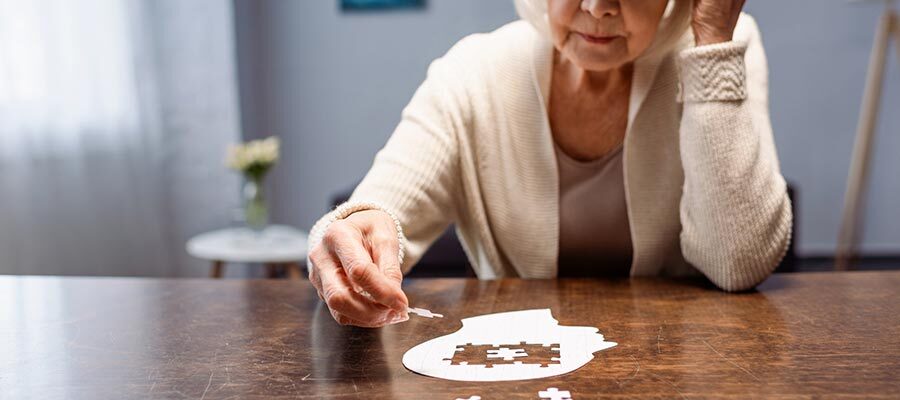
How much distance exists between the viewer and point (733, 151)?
1176mm

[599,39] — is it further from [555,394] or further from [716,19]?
[555,394]

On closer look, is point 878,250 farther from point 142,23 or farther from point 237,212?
point 142,23

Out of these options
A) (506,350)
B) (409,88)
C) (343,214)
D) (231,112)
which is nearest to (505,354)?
(506,350)

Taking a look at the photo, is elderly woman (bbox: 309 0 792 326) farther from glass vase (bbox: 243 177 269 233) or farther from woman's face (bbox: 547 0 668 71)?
glass vase (bbox: 243 177 269 233)

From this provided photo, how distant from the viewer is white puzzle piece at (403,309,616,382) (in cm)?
79

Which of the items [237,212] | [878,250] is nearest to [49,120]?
[237,212]

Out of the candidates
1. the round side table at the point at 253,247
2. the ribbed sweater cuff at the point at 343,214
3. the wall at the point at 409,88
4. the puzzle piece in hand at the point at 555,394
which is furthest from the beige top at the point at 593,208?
the wall at the point at 409,88

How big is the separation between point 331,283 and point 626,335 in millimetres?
337

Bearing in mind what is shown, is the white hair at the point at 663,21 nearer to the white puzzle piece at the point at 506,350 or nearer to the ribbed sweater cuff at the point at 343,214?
the ribbed sweater cuff at the point at 343,214

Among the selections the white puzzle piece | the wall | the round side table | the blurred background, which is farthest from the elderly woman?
the wall

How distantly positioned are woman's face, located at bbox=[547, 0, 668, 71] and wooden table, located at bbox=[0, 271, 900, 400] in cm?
34

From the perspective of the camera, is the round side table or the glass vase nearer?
the round side table

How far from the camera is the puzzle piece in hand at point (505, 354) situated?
0.82m

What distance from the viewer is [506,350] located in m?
0.86
